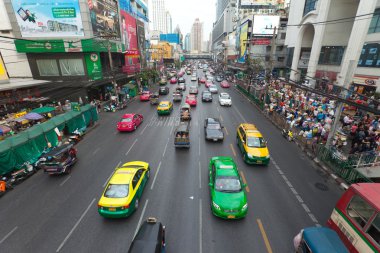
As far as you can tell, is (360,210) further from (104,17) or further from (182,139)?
(104,17)

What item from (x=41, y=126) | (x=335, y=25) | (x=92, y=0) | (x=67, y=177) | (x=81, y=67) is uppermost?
(x=92, y=0)

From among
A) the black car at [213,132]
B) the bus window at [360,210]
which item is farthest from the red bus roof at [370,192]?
the black car at [213,132]

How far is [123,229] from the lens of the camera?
31.3 ft

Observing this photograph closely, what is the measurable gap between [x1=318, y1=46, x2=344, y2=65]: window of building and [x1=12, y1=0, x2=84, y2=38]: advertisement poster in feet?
152

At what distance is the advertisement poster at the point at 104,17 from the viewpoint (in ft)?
103

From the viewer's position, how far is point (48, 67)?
32.9m

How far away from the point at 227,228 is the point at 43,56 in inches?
1523

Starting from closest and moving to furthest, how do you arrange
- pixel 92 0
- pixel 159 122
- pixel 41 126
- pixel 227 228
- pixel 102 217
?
pixel 227 228, pixel 102 217, pixel 41 126, pixel 159 122, pixel 92 0

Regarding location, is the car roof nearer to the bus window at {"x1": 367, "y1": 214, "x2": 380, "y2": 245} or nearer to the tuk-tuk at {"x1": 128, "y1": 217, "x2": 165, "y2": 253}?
the bus window at {"x1": 367, "y1": 214, "x2": 380, "y2": 245}

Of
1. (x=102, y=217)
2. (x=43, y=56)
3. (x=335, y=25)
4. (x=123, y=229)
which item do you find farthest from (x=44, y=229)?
(x=335, y=25)

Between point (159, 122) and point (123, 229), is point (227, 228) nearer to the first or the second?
point (123, 229)

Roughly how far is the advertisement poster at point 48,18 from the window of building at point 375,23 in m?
43.9

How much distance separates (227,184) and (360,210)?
5.54 m

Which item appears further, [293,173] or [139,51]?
[139,51]
